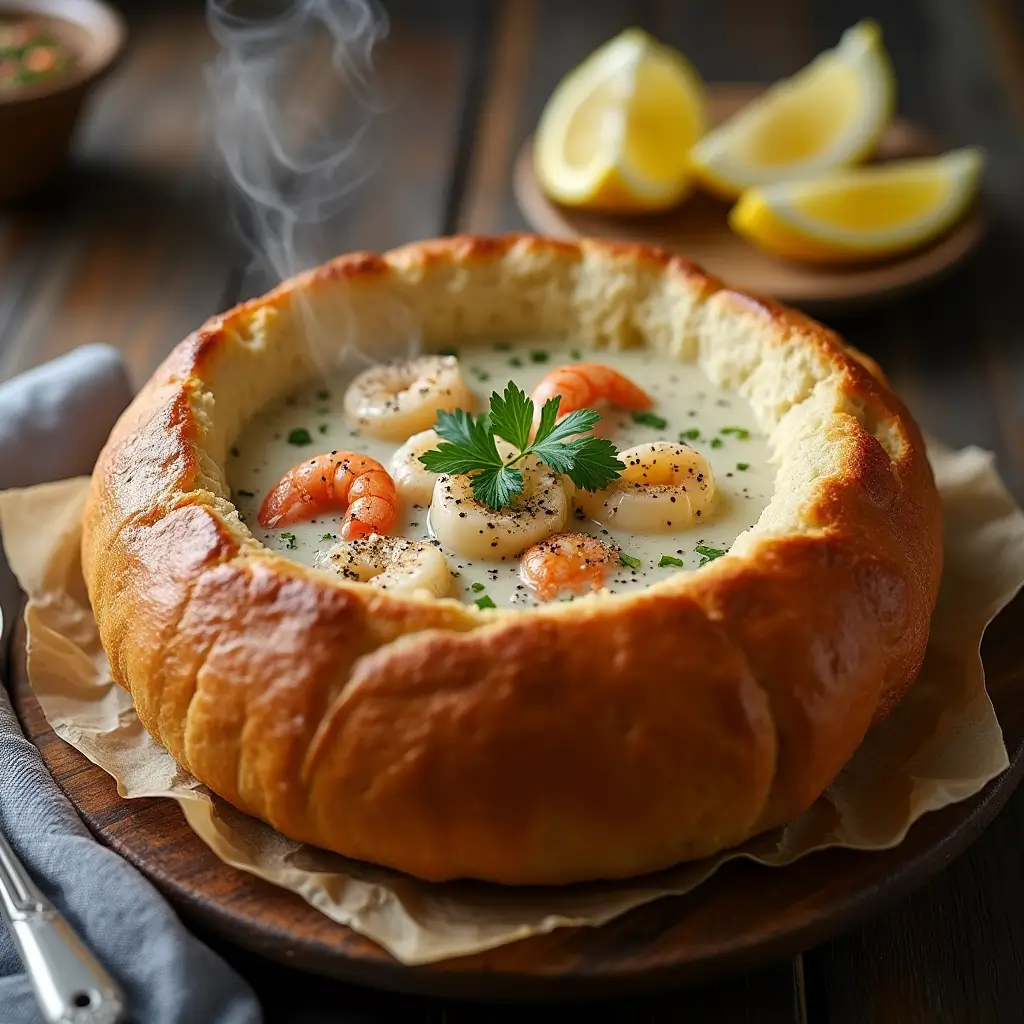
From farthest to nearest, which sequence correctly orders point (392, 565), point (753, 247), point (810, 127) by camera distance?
point (810, 127) < point (753, 247) < point (392, 565)

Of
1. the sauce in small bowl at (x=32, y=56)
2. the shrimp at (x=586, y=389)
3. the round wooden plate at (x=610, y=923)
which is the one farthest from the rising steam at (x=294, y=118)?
the round wooden plate at (x=610, y=923)

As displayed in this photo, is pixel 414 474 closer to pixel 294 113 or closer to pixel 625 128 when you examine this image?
pixel 625 128

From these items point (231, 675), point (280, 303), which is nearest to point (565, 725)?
point (231, 675)

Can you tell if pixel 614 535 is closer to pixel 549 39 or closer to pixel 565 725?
pixel 565 725

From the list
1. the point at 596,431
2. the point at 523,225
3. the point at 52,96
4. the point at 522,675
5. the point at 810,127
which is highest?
the point at 52,96

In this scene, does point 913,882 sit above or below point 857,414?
below

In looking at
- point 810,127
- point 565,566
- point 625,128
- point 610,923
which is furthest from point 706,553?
point 810,127

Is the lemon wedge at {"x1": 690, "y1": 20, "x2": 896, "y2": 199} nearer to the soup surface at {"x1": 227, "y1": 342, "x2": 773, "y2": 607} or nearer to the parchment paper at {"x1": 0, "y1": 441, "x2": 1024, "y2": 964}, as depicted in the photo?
the soup surface at {"x1": 227, "y1": 342, "x2": 773, "y2": 607}
